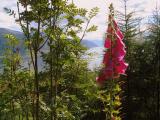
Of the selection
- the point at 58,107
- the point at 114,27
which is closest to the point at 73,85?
the point at 58,107

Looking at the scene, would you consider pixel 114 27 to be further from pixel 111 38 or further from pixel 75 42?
pixel 75 42

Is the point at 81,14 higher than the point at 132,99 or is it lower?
higher

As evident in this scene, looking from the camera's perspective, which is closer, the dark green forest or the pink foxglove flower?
the pink foxglove flower

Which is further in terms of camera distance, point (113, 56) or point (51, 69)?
point (51, 69)

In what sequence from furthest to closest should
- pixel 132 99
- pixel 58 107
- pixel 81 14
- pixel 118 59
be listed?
pixel 132 99 < pixel 81 14 < pixel 58 107 < pixel 118 59

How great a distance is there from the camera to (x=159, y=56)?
39.5 metres

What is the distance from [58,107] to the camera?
305 inches

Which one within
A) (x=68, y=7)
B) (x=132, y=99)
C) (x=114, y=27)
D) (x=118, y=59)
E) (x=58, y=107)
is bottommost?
(x=132, y=99)

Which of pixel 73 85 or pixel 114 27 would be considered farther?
pixel 73 85

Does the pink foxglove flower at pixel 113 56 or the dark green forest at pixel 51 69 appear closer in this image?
the pink foxglove flower at pixel 113 56

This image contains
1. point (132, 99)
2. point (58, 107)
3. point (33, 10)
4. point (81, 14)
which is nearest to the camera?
point (33, 10)

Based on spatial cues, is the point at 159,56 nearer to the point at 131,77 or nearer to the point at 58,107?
the point at 131,77

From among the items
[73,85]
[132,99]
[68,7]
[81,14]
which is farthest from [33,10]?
[132,99]

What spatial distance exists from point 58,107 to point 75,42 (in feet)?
4.32
